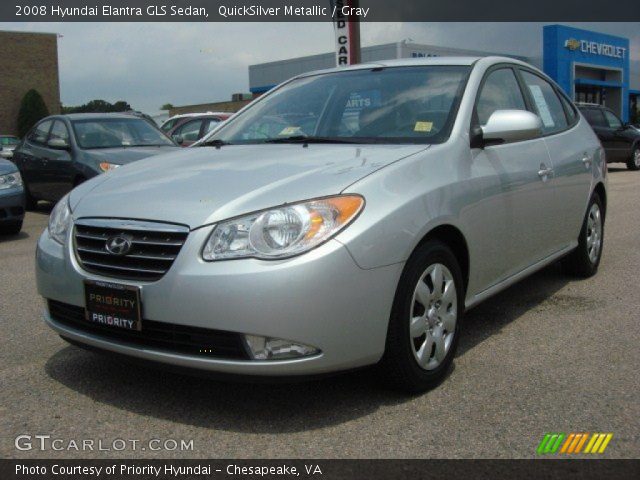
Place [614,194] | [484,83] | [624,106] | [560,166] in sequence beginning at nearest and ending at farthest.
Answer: [484,83], [560,166], [614,194], [624,106]

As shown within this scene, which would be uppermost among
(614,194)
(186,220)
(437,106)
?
(437,106)

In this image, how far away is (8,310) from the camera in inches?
198

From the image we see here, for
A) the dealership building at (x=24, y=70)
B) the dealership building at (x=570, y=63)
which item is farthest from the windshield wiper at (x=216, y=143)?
the dealership building at (x=24, y=70)

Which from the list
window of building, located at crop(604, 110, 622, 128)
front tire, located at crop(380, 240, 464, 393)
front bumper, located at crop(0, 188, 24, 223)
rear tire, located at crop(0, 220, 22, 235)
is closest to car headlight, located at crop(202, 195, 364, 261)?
front tire, located at crop(380, 240, 464, 393)

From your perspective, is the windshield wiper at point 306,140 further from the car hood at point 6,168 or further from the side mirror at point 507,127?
the car hood at point 6,168

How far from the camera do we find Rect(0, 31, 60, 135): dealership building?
123 ft

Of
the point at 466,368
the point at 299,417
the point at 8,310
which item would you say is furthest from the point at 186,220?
the point at 8,310

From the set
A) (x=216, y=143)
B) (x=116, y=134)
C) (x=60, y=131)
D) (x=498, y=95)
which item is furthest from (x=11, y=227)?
(x=498, y=95)

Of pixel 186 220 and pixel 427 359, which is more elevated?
pixel 186 220

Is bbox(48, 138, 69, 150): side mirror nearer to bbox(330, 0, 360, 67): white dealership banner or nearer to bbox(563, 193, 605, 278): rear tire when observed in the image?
bbox(330, 0, 360, 67): white dealership banner

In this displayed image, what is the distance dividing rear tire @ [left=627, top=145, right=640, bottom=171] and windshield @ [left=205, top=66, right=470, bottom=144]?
16502 millimetres

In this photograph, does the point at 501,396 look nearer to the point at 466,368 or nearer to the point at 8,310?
the point at 466,368

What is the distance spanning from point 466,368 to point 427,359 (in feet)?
1.57

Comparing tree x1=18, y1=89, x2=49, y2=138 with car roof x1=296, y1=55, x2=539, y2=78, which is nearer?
car roof x1=296, y1=55, x2=539, y2=78
